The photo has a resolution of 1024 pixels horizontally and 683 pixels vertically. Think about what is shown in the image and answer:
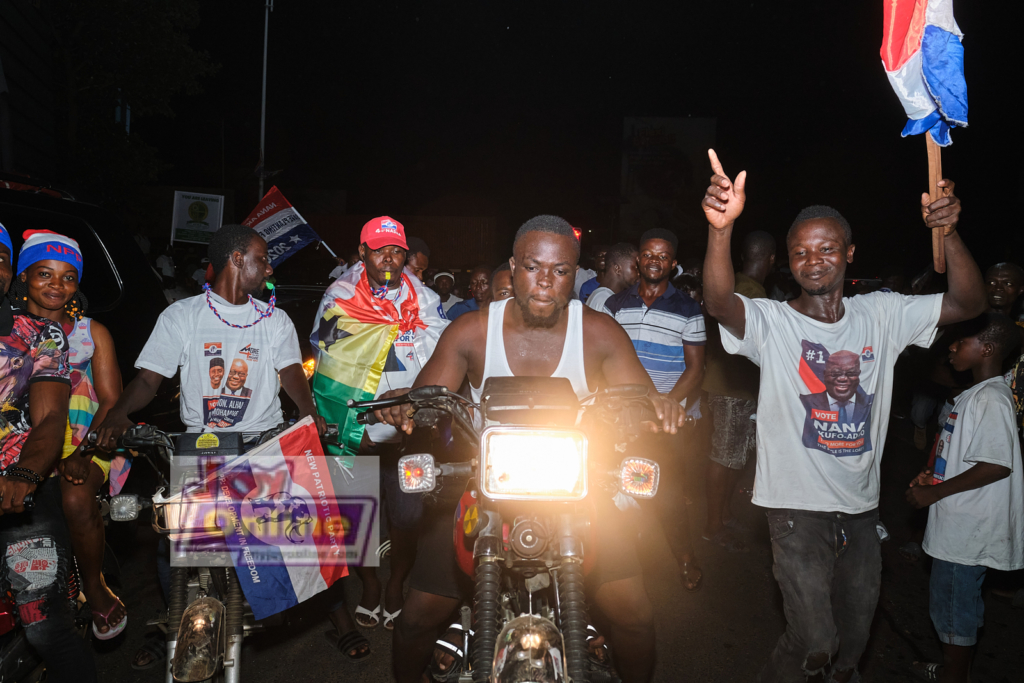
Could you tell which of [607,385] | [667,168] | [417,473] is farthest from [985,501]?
[667,168]

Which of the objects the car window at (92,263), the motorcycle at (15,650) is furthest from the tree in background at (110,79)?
the motorcycle at (15,650)

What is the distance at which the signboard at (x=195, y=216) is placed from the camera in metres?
10.5

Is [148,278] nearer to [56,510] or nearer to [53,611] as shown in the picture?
[56,510]

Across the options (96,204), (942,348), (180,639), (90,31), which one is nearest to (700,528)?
(942,348)

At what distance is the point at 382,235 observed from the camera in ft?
15.6

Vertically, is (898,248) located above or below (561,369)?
above

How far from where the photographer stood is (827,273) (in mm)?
3170

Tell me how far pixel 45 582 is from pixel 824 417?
3479mm

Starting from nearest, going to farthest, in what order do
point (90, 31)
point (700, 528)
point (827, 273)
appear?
point (827, 273) < point (700, 528) < point (90, 31)

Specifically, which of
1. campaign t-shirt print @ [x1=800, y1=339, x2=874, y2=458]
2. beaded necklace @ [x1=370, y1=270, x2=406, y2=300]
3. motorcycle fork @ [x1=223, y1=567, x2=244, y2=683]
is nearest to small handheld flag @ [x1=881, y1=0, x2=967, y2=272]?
campaign t-shirt print @ [x1=800, y1=339, x2=874, y2=458]

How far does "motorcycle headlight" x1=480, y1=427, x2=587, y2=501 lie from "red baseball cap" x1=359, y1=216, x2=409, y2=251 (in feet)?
9.42

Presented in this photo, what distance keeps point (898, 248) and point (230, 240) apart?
23.2m

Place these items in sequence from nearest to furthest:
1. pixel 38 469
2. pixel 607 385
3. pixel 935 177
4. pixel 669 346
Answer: pixel 38 469
pixel 935 177
pixel 607 385
pixel 669 346

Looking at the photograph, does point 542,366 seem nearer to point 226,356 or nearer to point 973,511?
point 226,356
